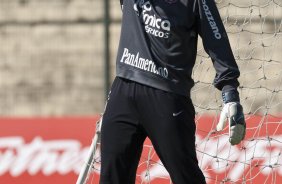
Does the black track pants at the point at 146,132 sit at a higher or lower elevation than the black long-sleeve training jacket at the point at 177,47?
lower

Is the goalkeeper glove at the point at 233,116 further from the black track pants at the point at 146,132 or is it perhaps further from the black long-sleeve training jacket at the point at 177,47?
the black track pants at the point at 146,132

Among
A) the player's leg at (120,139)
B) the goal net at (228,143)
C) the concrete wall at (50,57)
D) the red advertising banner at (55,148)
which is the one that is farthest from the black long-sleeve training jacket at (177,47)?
the concrete wall at (50,57)

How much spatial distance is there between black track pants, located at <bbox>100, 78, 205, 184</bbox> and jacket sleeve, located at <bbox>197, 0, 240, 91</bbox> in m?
0.20

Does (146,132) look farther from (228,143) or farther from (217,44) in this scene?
(228,143)

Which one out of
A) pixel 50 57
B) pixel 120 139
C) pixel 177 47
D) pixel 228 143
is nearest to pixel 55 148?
pixel 228 143

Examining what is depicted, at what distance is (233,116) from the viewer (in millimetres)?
4305

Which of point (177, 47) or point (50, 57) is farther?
point (50, 57)

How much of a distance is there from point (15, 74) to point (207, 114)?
4.79m

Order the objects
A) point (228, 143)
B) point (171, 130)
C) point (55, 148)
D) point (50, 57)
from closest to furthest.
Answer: point (171, 130), point (228, 143), point (55, 148), point (50, 57)

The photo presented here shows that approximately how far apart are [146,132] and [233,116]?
1.30 feet

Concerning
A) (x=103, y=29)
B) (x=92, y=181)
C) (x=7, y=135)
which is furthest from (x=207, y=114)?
(x=103, y=29)

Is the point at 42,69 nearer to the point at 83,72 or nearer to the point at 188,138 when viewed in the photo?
the point at 83,72

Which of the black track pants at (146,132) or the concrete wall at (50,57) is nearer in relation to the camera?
the black track pants at (146,132)

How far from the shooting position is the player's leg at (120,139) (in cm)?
434
